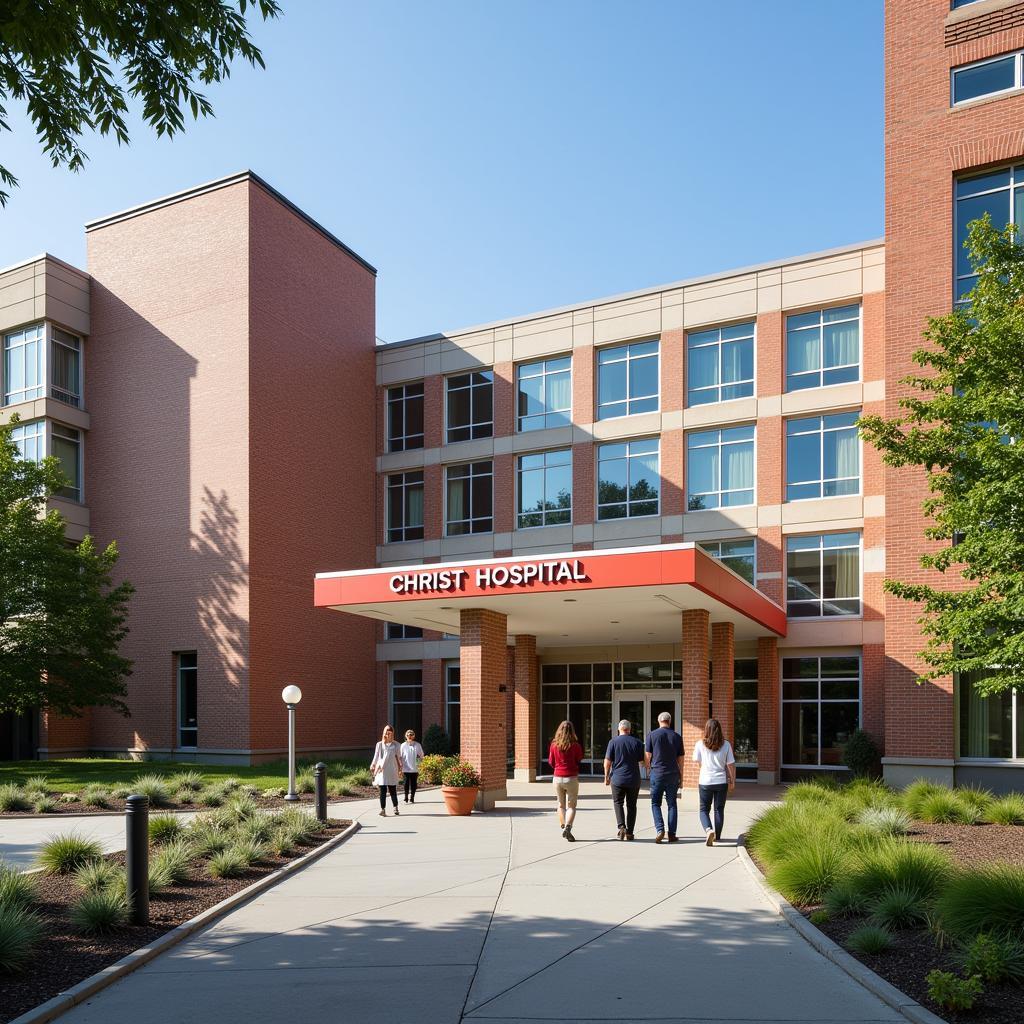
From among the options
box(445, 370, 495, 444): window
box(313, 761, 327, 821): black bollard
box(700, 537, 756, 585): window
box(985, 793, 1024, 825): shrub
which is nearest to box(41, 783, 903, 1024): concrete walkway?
box(313, 761, 327, 821): black bollard

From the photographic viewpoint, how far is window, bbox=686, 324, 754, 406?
99.2 ft

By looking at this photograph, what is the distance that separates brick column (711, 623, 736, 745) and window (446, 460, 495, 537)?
1201cm

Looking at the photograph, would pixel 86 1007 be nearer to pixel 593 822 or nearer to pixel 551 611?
pixel 593 822

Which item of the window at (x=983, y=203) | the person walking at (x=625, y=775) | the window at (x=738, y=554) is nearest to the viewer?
the person walking at (x=625, y=775)

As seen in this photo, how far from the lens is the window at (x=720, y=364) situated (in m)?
30.2

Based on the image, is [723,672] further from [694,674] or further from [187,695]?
[187,695]

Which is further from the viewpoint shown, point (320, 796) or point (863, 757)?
point (863, 757)

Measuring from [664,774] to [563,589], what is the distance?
431 centimetres

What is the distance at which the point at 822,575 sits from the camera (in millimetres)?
28297

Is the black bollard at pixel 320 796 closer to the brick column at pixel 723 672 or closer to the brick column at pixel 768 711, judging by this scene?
the brick column at pixel 723 672

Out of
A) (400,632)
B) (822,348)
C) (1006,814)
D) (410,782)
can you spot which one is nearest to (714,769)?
(1006,814)

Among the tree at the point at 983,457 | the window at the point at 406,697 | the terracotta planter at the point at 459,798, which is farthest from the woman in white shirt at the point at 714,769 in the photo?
the window at the point at 406,697

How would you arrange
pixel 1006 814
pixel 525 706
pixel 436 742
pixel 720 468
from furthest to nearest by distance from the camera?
pixel 436 742 → pixel 720 468 → pixel 525 706 → pixel 1006 814

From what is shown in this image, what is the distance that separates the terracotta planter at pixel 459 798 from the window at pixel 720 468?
14.6 metres
